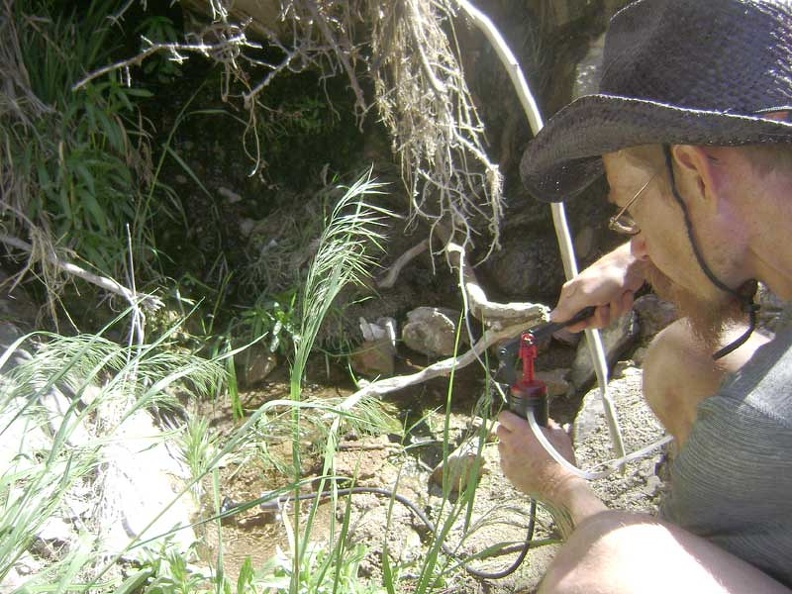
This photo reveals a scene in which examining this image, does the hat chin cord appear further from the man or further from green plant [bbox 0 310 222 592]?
green plant [bbox 0 310 222 592]

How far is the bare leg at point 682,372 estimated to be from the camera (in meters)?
1.46

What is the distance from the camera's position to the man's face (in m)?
1.19

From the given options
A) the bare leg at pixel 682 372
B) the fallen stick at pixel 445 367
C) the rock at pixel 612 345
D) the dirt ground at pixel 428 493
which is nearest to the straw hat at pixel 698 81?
the bare leg at pixel 682 372

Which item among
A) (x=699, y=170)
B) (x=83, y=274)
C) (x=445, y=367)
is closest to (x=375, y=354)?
(x=445, y=367)

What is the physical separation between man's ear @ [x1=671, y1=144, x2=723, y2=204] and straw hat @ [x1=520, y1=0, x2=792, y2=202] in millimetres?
48

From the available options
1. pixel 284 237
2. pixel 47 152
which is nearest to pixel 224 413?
pixel 284 237

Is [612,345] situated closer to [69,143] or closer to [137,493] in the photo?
[137,493]

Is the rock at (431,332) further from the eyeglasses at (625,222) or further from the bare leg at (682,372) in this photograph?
the eyeglasses at (625,222)

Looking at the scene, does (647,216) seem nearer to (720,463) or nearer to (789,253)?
(789,253)

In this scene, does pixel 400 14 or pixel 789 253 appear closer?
pixel 789 253

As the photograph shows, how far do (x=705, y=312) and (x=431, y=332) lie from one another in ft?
4.55

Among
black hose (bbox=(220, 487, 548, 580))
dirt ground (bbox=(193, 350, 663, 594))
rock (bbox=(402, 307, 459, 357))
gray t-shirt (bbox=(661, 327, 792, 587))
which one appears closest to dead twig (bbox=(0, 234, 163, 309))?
dirt ground (bbox=(193, 350, 663, 594))

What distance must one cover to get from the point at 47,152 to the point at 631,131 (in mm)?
1921

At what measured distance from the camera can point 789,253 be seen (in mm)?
1065
